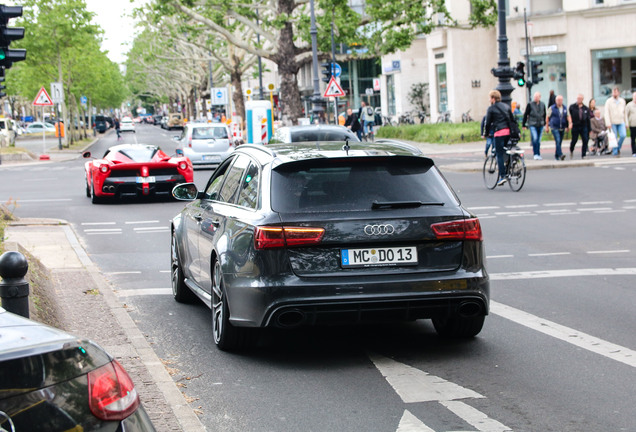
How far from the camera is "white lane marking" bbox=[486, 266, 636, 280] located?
10.7m

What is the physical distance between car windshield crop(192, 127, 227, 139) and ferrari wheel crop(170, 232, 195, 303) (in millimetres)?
25917

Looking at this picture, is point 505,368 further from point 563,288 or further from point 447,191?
point 563,288

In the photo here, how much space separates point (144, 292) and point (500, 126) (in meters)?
12.6

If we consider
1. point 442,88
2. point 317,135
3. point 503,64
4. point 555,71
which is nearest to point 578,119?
point 503,64

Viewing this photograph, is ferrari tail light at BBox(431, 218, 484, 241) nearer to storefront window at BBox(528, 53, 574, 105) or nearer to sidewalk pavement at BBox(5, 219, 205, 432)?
sidewalk pavement at BBox(5, 219, 205, 432)

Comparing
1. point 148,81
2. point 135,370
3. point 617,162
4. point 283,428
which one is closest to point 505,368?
point 283,428

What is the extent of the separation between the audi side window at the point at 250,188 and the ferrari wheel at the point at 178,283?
80.2 inches

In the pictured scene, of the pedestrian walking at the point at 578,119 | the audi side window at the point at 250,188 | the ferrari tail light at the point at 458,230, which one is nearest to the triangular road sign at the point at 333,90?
the pedestrian walking at the point at 578,119

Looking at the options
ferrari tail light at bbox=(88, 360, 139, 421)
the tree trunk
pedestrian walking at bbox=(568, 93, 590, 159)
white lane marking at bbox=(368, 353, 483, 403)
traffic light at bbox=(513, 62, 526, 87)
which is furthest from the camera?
the tree trunk

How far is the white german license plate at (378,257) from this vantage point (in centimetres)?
686

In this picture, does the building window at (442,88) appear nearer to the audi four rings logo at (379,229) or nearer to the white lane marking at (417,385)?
the audi four rings logo at (379,229)

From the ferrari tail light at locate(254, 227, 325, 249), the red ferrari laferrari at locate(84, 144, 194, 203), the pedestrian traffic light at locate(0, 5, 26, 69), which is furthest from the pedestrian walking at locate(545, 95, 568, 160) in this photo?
the ferrari tail light at locate(254, 227, 325, 249)

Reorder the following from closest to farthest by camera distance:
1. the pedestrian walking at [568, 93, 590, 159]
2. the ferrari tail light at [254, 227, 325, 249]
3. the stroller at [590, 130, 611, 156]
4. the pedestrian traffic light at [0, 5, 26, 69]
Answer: the ferrari tail light at [254, 227, 325, 249], the pedestrian traffic light at [0, 5, 26, 69], the pedestrian walking at [568, 93, 590, 159], the stroller at [590, 130, 611, 156]

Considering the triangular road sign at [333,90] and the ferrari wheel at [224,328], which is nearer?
the ferrari wheel at [224,328]
